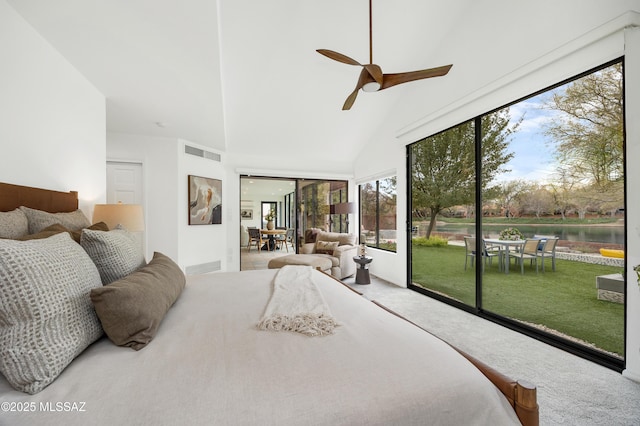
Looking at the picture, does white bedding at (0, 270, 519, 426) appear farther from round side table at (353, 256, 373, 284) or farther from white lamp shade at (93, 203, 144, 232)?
round side table at (353, 256, 373, 284)

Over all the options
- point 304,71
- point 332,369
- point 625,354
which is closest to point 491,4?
point 304,71

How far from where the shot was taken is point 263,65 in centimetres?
359

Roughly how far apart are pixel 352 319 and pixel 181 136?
428 centimetres

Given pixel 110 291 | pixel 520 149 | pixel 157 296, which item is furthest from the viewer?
pixel 520 149

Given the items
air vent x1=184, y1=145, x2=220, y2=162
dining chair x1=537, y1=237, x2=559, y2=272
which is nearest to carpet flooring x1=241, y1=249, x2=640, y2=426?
dining chair x1=537, y1=237, x2=559, y2=272

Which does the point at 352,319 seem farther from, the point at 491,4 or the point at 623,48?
the point at 491,4

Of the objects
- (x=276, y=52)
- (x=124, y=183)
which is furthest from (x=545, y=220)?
(x=124, y=183)

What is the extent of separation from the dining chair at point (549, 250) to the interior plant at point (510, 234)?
0.22 m

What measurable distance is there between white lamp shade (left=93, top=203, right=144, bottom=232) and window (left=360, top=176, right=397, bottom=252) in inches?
151

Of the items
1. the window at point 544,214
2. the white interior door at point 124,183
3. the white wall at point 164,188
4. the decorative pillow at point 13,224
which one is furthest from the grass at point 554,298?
the white interior door at point 124,183

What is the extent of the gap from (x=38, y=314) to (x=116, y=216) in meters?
2.09

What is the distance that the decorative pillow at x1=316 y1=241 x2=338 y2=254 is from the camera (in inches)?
198

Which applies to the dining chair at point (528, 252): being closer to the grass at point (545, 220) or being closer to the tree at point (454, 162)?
the grass at point (545, 220)

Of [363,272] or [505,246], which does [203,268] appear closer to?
[363,272]
